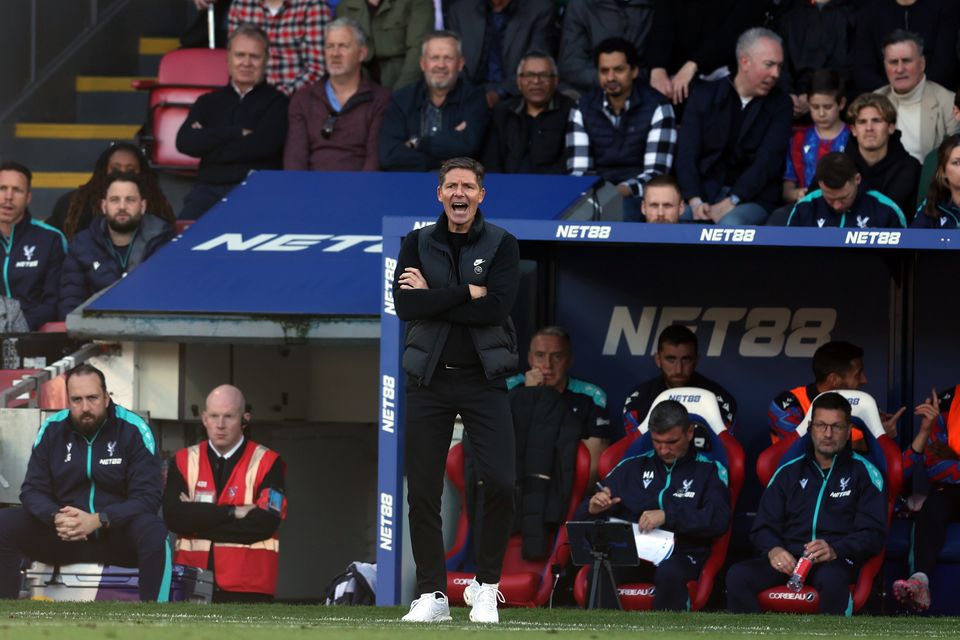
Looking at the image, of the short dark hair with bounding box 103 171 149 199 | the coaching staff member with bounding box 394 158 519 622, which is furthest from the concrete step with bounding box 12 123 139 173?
the coaching staff member with bounding box 394 158 519 622

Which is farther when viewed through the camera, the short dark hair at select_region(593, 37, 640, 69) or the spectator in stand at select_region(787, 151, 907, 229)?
the short dark hair at select_region(593, 37, 640, 69)

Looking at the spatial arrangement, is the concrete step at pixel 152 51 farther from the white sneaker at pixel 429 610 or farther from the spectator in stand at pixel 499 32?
the white sneaker at pixel 429 610

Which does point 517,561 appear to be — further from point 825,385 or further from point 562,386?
point 825,385

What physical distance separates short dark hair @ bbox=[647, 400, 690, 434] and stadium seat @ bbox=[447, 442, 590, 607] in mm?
509

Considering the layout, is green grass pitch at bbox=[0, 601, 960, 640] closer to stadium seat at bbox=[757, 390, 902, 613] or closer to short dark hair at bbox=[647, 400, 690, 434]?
stadium seat at bbox=[757, 390, 902, 613]

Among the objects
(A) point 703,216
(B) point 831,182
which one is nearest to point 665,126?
(A) point 703,216

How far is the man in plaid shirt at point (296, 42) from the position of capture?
13.3 m

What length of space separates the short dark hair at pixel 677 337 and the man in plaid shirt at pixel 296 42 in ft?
13.1

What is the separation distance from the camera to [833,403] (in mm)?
9383

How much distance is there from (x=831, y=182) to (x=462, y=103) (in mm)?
2923

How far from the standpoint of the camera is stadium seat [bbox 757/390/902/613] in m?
9.17

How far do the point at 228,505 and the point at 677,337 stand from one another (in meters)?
2.59

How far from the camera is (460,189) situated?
7414mm

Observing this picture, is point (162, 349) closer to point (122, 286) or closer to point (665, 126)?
point (122, 286)
